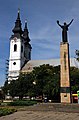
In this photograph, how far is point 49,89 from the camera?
1658 inches

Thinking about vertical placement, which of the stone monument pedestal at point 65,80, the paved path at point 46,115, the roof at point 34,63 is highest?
the roof at point 34,63

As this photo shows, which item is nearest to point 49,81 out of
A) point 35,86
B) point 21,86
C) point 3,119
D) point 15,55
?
point 35,86

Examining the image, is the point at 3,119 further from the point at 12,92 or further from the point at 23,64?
the point at 23,64

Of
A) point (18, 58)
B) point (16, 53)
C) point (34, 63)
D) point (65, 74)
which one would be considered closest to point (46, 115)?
point (65, 74)

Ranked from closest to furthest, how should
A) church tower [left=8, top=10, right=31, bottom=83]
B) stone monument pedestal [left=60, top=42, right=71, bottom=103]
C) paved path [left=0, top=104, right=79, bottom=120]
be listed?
1. paved path [left=0, top=104, right=79, bottom=120]
2. stone monument pedestal [left=60, top=42, right=71, bottom=103]
3. church tower [left=8, top=10, right=31, bottom=83]

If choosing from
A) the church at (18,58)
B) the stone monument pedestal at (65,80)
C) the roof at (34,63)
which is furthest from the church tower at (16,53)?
the stone monument pedestal at (65,80)

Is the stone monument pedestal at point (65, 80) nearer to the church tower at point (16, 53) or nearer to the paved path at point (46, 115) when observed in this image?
the paved path at point (46, 115)

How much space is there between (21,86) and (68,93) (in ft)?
104

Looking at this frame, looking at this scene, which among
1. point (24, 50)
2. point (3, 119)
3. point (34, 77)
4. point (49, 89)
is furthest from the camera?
point (24, 50)

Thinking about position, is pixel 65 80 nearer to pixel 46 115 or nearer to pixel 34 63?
pixel 46 115

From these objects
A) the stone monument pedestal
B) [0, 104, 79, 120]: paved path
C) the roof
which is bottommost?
[0, 104, 79, 120]: paved path

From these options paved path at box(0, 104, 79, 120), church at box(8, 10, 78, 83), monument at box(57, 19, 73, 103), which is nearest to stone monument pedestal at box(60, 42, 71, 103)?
monument at box(57, 19, 73, 103)

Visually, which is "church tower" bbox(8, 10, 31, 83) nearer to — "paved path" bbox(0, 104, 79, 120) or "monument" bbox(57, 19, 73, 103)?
"monument" bbox(57, 19, 73, 103)

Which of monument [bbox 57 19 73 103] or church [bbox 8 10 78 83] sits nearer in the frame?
monument [bbox 57 19 73 103]
